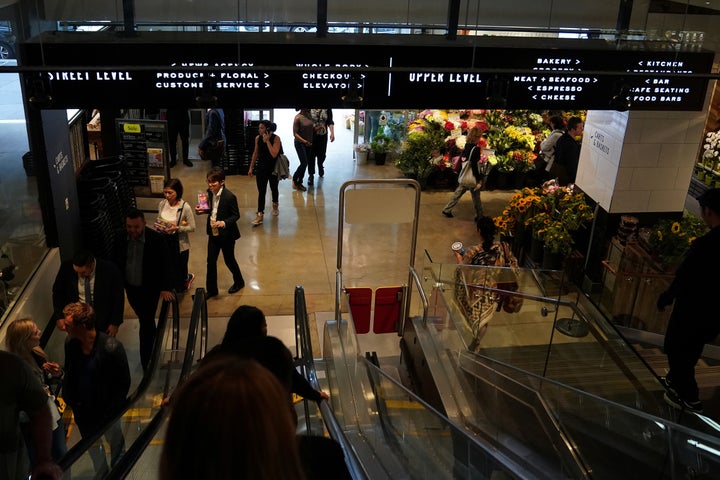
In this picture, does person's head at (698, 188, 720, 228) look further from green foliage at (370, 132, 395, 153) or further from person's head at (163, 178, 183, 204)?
green foliage at (370, 132, 395, 153)

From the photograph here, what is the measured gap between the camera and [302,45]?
586 cm

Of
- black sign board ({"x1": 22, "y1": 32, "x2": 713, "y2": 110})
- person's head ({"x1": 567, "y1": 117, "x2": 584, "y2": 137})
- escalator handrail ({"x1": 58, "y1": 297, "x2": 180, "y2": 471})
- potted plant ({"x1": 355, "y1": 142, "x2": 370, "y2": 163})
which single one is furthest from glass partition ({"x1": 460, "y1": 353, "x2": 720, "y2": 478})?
potted plant ({"x1": 355, "y1": 142, "x2": 370, "y2": 163})

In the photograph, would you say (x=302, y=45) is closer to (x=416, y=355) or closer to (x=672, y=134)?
(x=416, y=355)

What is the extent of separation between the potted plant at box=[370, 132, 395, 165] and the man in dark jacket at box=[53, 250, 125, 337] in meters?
7.49

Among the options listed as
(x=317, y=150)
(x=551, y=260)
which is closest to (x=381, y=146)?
(x=317, y=150)

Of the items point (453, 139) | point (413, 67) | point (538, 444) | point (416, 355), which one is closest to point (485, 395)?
point (538, 444)

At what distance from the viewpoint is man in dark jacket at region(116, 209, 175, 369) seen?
6.25 meters

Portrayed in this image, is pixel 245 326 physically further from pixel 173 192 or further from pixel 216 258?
pixel 216 258

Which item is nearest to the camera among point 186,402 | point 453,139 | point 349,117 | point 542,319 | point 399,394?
point 186,402

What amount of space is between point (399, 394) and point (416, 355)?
6.84 ft

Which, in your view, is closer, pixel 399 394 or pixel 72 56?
pixel 399 394

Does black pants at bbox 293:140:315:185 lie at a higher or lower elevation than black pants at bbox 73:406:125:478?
lower

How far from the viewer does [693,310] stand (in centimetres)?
491

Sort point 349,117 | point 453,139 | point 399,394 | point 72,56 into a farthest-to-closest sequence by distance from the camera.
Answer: point 349,117 → point 453,139 → point 72,56 → point 399,394
